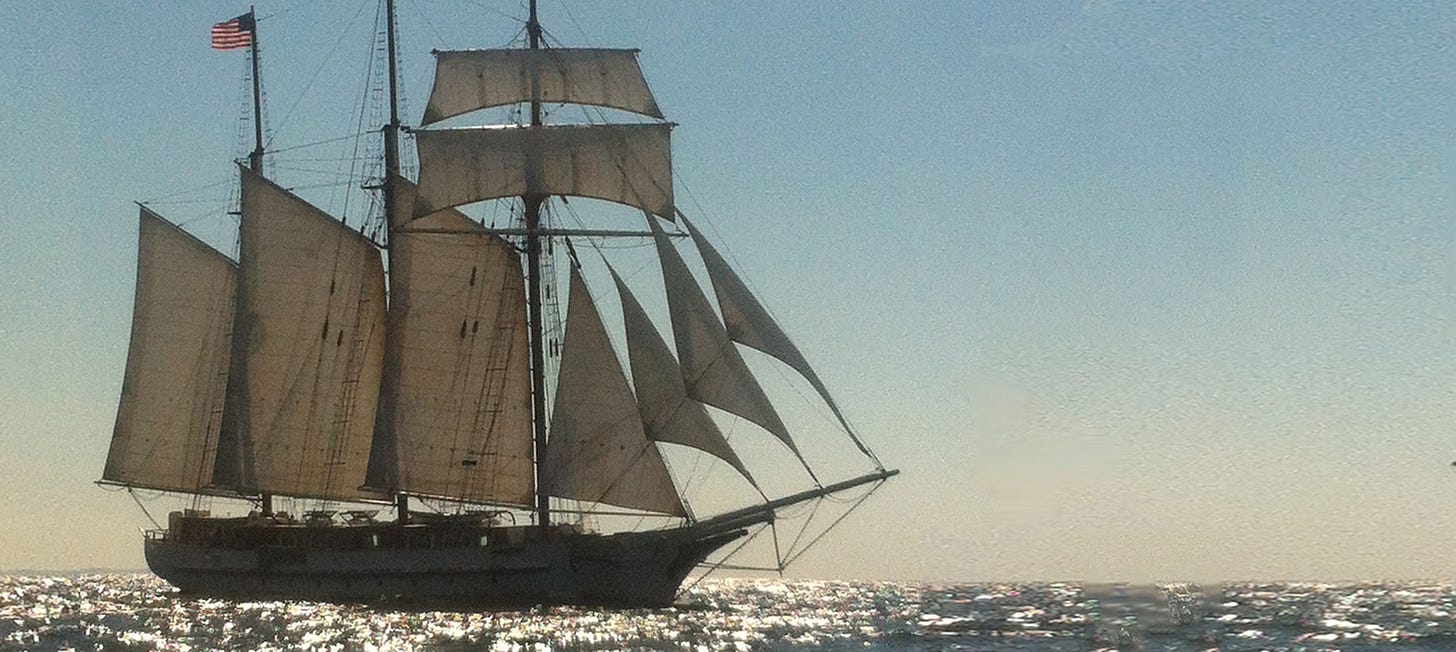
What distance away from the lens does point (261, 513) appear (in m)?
89.8

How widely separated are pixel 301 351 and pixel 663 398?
20971 millimetres

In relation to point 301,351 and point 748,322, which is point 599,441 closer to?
point 748,322

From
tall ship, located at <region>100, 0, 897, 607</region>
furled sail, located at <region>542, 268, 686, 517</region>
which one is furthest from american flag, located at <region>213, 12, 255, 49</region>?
furled sail, located at <region>542, 268, 686, 517</region>

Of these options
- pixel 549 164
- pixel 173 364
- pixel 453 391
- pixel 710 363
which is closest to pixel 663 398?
pixel 710 363

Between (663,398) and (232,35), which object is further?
(232,35)

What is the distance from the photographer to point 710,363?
70.2 m

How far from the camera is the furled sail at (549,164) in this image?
265 feet

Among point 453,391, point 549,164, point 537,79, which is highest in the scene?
point 537,79

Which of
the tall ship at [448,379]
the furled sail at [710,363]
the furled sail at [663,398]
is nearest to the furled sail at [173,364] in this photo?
the tall ship at [448,379]

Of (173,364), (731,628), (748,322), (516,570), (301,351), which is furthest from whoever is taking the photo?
(173,364)

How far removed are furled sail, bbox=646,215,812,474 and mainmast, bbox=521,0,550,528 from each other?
9.55m

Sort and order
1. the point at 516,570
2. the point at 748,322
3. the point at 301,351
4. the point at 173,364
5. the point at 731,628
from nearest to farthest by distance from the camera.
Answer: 1. the point at 748,322
2. the point at 516,570
3. the point at 731,628
4. the point at 301,351
5. the point at 173,364

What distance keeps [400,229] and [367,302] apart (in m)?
4.99

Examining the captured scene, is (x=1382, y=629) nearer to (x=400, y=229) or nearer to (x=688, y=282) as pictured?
(x=688, y=282)
